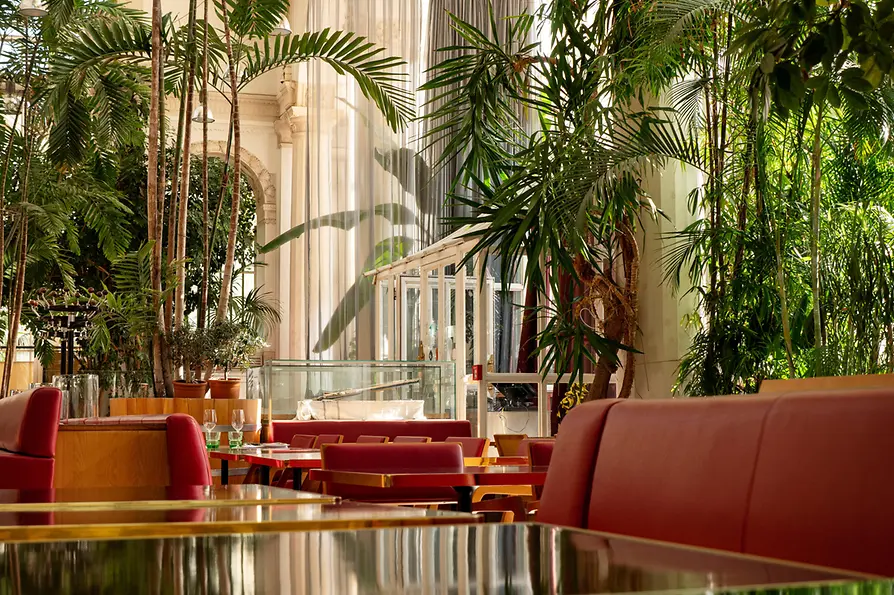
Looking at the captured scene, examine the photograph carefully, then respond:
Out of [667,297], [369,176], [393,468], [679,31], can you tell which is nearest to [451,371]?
[667,297]

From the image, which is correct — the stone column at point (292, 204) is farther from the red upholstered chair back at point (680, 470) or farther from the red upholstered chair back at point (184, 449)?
the red upholstered chair back at point (680, 470)

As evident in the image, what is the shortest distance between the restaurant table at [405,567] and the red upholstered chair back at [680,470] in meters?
0.74

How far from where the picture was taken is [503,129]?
6188mm

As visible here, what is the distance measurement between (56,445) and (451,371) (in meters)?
5.36

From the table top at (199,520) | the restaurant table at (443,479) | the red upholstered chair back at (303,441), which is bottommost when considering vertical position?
the red upholstered chair back at (303,441)

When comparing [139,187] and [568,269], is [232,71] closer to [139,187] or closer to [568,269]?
[568,269]

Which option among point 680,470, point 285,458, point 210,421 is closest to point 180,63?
point 210,421

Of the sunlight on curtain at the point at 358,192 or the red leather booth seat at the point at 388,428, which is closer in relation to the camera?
the red leather booth seat at the point at 388,428

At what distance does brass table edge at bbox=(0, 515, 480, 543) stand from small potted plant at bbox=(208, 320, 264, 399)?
6133 mm

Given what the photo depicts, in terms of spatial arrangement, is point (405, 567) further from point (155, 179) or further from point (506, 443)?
point (155, 179)

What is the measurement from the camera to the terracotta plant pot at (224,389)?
23.1ft

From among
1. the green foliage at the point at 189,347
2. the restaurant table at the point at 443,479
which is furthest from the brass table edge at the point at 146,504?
the green foliage at the point at 189,347

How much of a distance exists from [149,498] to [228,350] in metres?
5.85

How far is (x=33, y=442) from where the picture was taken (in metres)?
3.41
